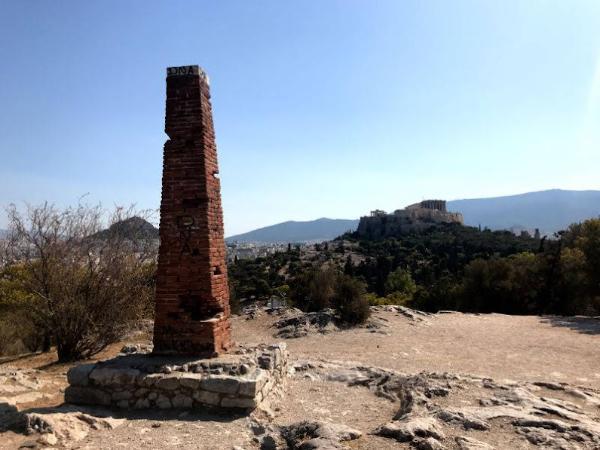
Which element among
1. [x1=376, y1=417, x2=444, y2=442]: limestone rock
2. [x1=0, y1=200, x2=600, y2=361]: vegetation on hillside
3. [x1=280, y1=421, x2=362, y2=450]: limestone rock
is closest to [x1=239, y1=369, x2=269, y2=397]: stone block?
[x1=280, y1=421, x2=362, y2=450]: limestone rock

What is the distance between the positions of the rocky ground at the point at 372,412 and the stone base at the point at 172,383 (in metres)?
0.21

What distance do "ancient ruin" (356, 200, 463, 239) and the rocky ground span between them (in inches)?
3901

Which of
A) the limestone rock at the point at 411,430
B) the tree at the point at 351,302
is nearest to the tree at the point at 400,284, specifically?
the tree at the point at 351,302

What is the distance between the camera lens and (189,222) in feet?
23.7

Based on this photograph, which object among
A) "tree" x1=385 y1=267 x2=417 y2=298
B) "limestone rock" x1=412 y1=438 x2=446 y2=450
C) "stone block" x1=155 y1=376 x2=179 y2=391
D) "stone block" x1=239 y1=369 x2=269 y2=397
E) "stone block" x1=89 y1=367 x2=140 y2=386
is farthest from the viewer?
"tree" x1=385 y1=267 x2=417 y2=298

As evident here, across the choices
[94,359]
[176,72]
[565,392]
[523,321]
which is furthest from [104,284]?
[523,321]

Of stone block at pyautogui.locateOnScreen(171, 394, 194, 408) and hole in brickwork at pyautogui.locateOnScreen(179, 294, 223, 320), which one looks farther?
hole in brickwork at pyautogui.locateOnScreen(179, 294, 223, 320)

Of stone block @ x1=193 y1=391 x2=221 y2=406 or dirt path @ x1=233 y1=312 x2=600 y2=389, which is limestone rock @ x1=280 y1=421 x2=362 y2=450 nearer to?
stone block @ x1=193 y1=391 x2=221 y2=406

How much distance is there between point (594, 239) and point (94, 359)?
74.0ft

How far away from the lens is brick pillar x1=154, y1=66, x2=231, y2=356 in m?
7.16

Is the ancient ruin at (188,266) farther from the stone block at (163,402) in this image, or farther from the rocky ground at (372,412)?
the rocky ground at (372,412)

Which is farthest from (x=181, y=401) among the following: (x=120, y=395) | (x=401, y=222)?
(x=401, y=222)

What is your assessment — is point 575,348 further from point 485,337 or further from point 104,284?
point 104,284

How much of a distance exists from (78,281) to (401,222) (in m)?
111
